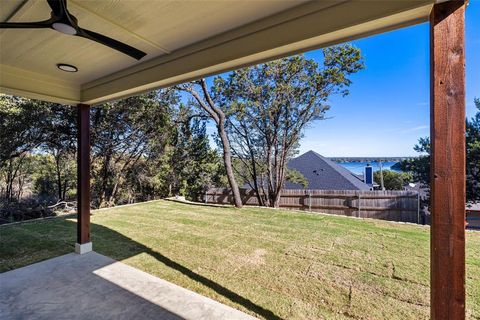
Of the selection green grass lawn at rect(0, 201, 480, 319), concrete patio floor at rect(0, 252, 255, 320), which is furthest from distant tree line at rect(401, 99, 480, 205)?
concrete patio floor at rect(0, 252, 255, 320)

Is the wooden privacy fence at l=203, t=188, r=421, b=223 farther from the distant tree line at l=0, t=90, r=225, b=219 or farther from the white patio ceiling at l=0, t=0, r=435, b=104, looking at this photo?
the white patio ceiling at l=0, t=0, r=435, b=104

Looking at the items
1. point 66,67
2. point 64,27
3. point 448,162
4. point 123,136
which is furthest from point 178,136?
point 448,162

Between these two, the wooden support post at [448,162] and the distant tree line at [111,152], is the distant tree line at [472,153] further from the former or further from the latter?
the distant tree line at [111,152]

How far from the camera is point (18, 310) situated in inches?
92.0

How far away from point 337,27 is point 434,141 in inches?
38.0

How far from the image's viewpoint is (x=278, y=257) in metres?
3.60

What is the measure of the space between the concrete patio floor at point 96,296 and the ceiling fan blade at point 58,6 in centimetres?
250

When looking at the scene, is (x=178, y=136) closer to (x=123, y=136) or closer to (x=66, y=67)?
(x=123, y=136)

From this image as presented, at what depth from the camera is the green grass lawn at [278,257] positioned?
97.0 inches

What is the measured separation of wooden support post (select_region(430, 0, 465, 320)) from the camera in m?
1.31

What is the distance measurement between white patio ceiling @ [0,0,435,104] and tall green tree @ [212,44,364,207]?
764cm

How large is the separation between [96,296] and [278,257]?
7.66ft

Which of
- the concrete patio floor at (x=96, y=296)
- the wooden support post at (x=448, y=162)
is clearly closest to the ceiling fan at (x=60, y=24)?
the wooden support post at (x=448, y=162)

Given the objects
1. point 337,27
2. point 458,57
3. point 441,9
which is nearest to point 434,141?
point 458,57
